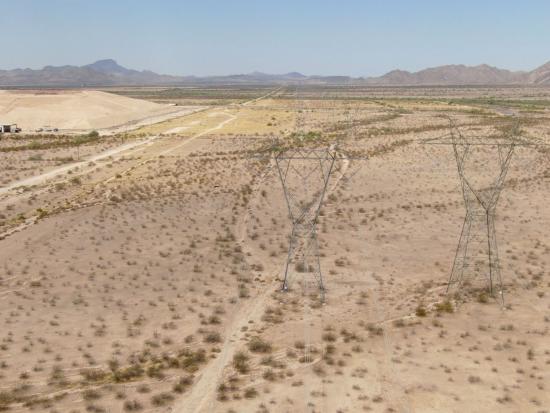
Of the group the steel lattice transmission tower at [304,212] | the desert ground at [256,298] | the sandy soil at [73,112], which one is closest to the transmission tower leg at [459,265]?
the desert ground at [256,298]

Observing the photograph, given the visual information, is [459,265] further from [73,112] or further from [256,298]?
[73,112]

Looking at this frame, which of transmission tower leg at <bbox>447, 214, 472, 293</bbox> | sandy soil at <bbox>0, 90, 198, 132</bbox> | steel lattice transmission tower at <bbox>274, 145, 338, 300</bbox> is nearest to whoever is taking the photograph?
transmission tower leg at <bbox>447, 214, 472, 293</bbox>

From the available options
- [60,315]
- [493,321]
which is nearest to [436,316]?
[493,321]

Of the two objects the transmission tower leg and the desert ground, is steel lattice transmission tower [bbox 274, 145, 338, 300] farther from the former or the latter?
the transmission tower leg

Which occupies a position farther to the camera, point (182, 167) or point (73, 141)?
point (73, 141)

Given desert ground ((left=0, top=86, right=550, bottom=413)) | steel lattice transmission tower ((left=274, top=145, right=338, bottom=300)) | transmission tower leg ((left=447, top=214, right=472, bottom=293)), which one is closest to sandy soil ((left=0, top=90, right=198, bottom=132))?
desert ground ((left=0, top=86, right=550, bottom=413))

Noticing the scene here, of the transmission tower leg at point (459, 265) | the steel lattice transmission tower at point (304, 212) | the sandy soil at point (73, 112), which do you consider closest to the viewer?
the transmission tower leg at point (459, 265)

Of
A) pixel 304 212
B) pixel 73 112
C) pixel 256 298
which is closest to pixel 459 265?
pixel 304 212

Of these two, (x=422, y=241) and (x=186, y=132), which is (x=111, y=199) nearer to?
(x=422, y=241)

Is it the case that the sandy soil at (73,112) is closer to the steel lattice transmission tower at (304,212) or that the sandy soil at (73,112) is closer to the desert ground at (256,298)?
the desert ground at (256,298)
